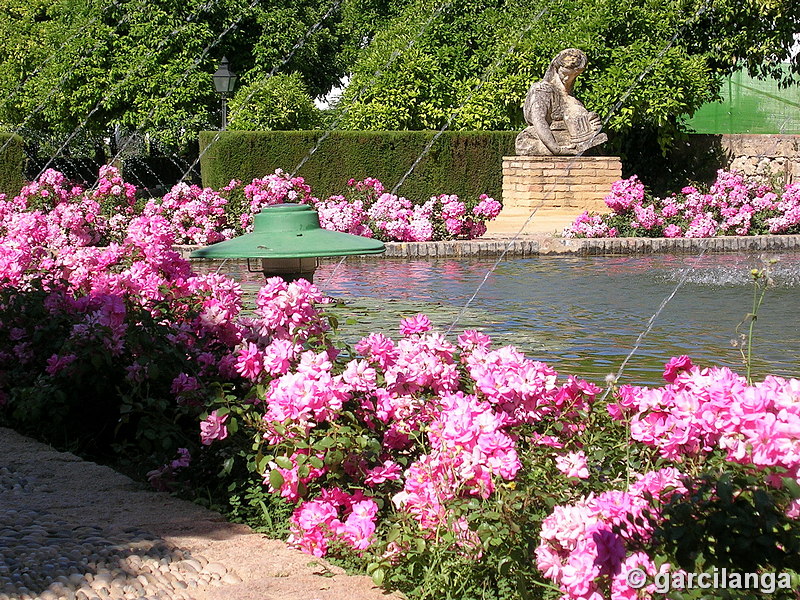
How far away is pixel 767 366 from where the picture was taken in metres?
5.77

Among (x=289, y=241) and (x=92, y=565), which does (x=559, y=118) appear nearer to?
(x=289, y=241)

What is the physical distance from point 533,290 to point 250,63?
2264cm

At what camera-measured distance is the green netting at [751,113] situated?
30000mm

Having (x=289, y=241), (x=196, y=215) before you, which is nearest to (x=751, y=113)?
(x=196, y=215)

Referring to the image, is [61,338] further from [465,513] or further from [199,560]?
[465,513]

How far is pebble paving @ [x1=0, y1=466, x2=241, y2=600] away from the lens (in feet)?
9.02

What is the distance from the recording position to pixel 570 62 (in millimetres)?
A: 17219

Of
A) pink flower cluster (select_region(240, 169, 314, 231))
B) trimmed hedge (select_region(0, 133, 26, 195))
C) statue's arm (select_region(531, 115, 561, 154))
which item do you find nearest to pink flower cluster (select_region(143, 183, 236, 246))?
pink flower cluster (select_region(240, 169, 314, 231))

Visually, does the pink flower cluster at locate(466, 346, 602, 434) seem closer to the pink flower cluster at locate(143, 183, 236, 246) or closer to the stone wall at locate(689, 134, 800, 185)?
the pink flower cluster at locate(143, 183, 236, 246)

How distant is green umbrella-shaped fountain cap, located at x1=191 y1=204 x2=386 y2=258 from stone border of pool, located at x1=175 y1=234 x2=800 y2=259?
24.6 feet

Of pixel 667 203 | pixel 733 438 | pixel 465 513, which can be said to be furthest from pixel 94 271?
pixel 667 203

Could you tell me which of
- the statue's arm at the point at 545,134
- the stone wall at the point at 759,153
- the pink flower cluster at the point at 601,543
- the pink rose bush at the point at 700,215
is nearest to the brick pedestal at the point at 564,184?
the statue's arm at the point at 545,134

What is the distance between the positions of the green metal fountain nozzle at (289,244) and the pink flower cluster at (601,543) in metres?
2.13

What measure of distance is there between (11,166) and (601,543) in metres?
18.6
